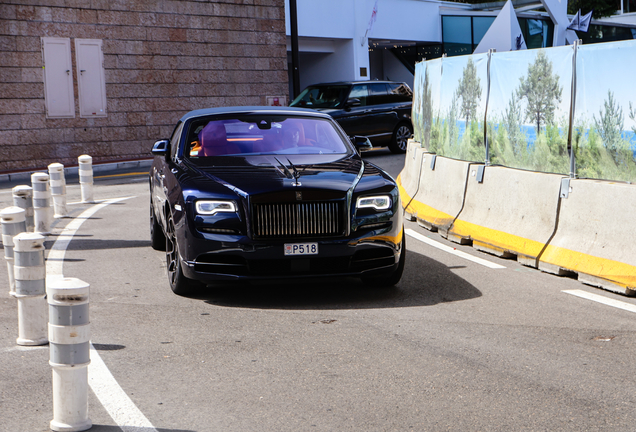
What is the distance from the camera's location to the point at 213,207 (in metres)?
6.55

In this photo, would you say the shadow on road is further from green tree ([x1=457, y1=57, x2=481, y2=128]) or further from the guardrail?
green tree ([x1=457, y1=57, x2=481, y2=128])

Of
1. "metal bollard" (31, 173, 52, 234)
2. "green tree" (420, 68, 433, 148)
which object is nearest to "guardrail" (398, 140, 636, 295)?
"green tree" (420, 68, 433, 148)

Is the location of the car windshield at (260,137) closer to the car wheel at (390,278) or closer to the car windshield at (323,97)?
the car wheel at (390,278)

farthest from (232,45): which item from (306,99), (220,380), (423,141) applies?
(220,380)

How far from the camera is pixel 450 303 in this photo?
264 inches

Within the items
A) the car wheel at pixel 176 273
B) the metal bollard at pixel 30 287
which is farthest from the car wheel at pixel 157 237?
the metal bollard at pixel 30 287

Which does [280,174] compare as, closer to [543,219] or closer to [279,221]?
[279,221]

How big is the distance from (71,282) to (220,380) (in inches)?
45.3

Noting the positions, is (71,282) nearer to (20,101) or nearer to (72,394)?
(72,394)

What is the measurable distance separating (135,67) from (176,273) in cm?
1874

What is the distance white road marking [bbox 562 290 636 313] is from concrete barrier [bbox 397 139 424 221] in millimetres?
4523

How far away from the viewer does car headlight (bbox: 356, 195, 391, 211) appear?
6.71 meters

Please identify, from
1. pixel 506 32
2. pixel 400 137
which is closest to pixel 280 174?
pixel 506 32

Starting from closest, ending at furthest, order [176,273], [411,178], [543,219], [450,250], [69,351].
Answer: [69,351] → [176,273] → [543,219] → [450,250] → [411,178]
